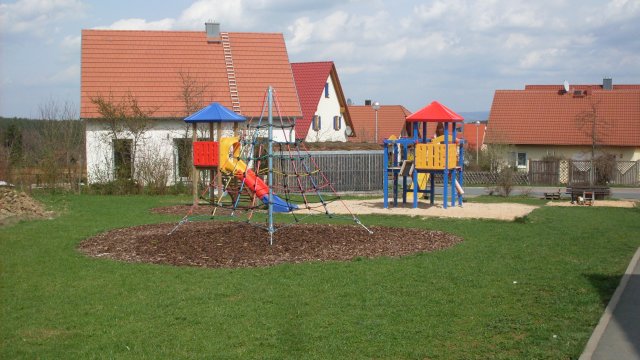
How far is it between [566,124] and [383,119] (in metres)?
17.9

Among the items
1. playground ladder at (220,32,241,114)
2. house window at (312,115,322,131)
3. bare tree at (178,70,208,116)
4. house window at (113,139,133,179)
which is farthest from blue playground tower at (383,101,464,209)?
house window at (312,115,322,131)

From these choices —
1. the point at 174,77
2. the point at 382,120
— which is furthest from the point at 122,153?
the point at 382,120

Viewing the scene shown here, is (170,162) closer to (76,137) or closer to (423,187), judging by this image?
(76,137)

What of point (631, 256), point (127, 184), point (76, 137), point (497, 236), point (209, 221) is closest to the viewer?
point (631, 256)

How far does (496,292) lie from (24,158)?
73.8 ft

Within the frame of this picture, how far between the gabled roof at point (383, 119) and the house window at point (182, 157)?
29883 mm

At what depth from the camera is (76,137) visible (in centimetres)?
2925

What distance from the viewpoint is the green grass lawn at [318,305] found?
7.18 m

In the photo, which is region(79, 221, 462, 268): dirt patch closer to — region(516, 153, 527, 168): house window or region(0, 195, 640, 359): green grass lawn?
region(0, 195, 640, 359): green grass lawn

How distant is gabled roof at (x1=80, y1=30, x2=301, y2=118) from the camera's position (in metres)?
32.9

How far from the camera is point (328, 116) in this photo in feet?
147

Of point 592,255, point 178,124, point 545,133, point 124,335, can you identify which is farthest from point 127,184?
point 545,133

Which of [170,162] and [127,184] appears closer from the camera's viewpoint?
[127,184]

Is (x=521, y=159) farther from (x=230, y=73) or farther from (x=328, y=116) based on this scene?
(x=230, y=73)
